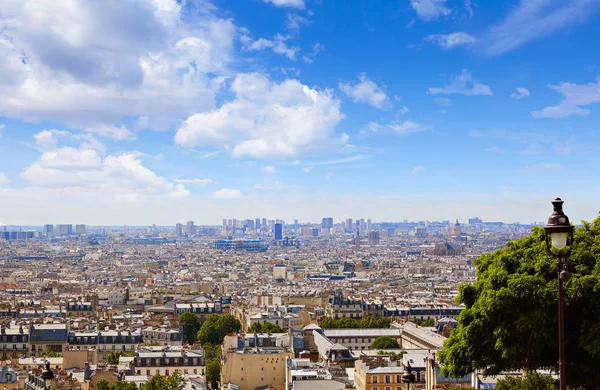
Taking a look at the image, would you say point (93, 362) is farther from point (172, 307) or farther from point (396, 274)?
point (396, 274)

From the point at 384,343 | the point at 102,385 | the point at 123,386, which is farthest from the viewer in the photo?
the point at 384,343

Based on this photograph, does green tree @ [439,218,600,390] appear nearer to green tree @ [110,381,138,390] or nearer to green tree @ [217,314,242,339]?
green tree @ [110,381,138,390]

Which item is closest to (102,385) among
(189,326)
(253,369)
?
(253,369)

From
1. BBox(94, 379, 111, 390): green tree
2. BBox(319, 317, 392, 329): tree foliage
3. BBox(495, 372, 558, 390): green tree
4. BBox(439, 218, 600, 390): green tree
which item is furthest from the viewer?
BBox(319, 317, 392, 329): tree foliage

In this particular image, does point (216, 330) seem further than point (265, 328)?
Yes

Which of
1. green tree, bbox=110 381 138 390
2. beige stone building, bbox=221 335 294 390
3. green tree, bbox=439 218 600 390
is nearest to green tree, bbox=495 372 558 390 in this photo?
green tree, bbox=439 218 600 390

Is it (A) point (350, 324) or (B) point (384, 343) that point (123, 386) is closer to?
(B) point (384, 343)
